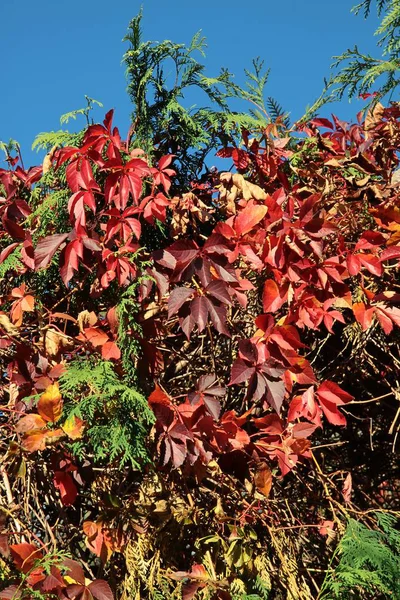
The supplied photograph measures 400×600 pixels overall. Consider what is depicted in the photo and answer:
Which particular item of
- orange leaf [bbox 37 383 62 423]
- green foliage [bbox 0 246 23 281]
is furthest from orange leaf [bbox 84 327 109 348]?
green foliage [bbox 0 246 23 281]

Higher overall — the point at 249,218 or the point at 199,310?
the point at 249,218

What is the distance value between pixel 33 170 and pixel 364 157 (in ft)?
3.26

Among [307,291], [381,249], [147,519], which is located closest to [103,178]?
[307,291]

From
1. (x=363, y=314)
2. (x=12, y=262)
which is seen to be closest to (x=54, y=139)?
(x=12, y=262)

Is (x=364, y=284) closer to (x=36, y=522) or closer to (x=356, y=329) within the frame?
(x=356, y=329)

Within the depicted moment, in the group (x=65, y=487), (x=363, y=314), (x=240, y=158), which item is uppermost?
(x=240, y=158)

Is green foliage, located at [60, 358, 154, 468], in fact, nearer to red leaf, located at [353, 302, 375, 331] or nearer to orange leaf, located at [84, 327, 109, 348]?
orange leaf, located at [84, 327, 109, 348]

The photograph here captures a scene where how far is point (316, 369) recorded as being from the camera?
81.3 inches

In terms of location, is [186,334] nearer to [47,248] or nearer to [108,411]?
[108,411]

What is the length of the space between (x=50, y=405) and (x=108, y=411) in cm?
14

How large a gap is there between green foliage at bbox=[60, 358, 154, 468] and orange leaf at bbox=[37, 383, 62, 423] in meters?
0.02

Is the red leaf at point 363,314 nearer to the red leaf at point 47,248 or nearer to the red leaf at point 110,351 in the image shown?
the red leaf at point 110,351

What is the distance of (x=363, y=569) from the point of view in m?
1.67

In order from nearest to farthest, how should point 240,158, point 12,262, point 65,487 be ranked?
point 65,487, point 12,262, point 240,158
